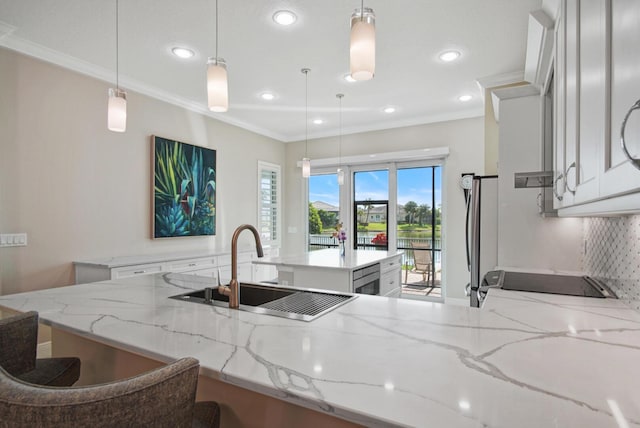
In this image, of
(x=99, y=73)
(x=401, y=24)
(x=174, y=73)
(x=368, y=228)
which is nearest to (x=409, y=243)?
(x=368, y=228)

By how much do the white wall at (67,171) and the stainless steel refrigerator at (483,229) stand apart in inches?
133

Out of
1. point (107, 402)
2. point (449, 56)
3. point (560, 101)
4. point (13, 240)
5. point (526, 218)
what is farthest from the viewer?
point (449, 56)

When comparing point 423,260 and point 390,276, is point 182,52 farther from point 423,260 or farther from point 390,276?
point 423,260

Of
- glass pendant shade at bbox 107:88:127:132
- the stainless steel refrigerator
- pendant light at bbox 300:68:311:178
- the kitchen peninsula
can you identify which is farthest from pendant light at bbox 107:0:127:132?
the stainless steel refrigerator

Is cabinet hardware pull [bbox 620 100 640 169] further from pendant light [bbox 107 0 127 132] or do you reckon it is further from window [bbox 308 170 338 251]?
window [bbox 308 170 338 251]

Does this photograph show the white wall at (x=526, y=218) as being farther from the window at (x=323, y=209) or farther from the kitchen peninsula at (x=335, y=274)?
the window at (x=323, y=209)

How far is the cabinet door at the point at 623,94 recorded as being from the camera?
2.05 feet

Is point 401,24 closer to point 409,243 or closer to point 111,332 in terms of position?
point 111,332

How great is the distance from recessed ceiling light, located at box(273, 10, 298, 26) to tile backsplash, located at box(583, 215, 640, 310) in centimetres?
234

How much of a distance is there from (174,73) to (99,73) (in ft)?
2.31

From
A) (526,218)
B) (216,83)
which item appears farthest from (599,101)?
(526,218)

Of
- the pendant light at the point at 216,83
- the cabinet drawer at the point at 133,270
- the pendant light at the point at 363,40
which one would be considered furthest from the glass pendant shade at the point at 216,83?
the cabinet drawer at the point at 133,270

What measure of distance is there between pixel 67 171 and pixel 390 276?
11.3 ft

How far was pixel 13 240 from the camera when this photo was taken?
2.71m
